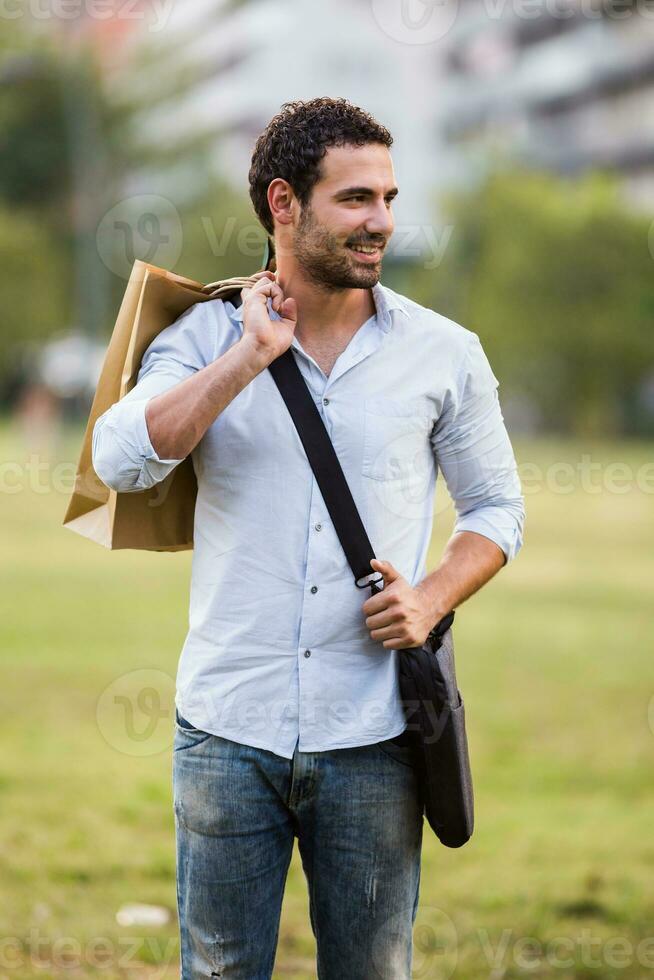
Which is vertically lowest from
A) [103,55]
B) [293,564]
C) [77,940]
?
Answer: [77,940]

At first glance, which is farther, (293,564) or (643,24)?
(643,24)

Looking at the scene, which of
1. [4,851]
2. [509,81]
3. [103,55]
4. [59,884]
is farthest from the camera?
[509,81]

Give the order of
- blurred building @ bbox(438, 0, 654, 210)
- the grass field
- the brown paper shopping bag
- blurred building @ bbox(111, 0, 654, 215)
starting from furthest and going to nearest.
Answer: blurred building @ bbox(438, 0, 654, 210)
blurred building @ bbox(111, 0, 654, 215)
the grass field
the brown paper shopping bag

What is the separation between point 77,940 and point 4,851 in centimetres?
92

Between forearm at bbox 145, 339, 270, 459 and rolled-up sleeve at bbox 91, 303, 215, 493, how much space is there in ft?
0.09

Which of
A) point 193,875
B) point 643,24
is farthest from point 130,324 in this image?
point 643,24

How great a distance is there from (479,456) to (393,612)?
1.33 feet

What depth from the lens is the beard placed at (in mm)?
2352

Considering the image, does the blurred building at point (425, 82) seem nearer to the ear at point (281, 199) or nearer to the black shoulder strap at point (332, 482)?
the ear at point (281, 199)

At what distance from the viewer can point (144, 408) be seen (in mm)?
2250

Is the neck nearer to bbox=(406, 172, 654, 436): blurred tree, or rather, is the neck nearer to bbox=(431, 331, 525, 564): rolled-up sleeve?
bbox=(431, 331, 525, 564): rolled-up sleeve

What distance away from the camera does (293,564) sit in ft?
7.85

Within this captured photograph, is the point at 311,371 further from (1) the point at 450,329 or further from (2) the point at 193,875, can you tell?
(2) the point at 193,875

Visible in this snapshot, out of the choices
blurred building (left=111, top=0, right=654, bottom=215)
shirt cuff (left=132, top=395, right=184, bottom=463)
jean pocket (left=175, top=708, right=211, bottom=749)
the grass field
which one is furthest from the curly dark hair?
blurred building (left=111, top=0, right=654, bottom=215)
